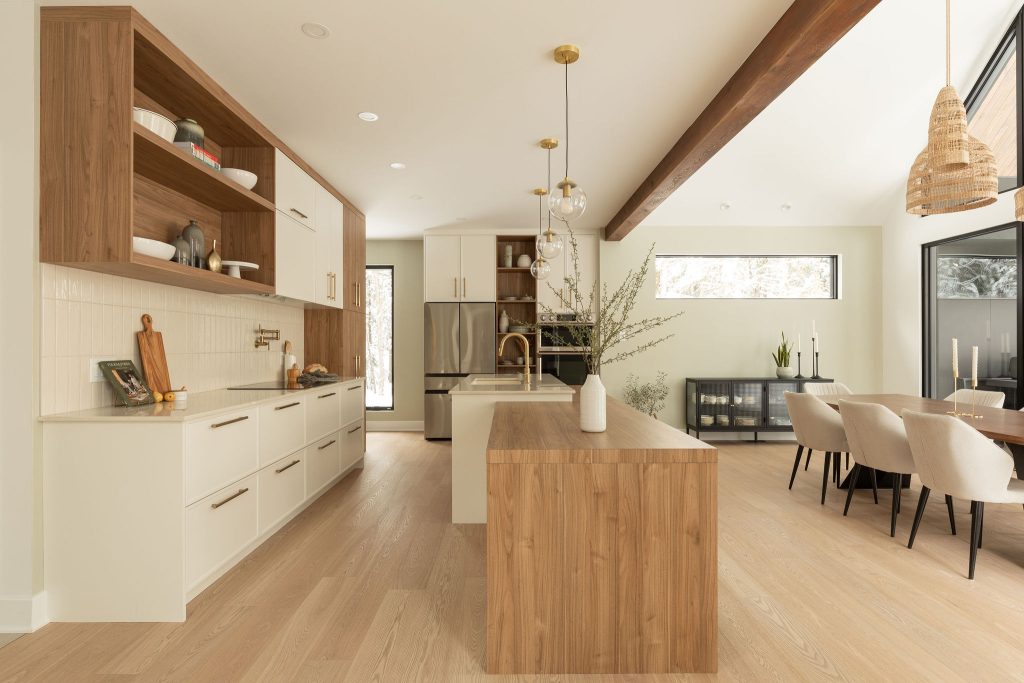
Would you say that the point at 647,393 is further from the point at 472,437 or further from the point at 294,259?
the point at 294,259

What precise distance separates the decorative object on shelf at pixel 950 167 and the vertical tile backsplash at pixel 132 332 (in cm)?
392

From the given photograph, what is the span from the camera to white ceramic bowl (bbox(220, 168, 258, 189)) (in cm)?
320

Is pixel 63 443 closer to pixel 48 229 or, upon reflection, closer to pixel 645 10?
pixel 48 229

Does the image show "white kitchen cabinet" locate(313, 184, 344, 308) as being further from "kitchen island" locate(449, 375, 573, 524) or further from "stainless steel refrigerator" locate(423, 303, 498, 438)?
"stainless steel refrigerator" locate(423, 303, 498, 438)

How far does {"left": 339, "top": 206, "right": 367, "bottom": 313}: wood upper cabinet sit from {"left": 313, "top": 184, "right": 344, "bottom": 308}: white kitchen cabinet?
0.16 m

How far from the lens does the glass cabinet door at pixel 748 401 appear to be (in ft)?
20.1

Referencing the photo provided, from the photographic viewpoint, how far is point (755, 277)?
6.54m

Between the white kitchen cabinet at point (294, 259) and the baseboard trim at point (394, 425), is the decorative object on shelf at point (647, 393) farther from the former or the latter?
the white kitchen cabinet at point (294, 259)

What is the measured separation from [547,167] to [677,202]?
2.43 metres

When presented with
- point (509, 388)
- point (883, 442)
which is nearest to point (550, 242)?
point (509, 388)

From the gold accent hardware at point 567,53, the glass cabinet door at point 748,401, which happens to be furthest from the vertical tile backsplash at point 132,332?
the glass cabinet door at point 748,401

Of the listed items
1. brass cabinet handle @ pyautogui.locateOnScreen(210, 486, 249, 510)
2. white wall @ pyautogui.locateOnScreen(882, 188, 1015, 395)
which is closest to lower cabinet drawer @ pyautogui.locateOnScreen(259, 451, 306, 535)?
brass cabinet handle @ pyautogui.locateOnScreen(210, 486, 249, 510)

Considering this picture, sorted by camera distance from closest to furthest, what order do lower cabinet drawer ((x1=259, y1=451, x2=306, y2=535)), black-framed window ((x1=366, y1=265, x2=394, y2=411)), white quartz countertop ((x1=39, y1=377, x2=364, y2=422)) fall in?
white quartz countertop ((x1=39, y1=377, x2=364, y2=422)) → lower cabinet drawer ((x1=259, y1=451, x2=306, y2=535)) → black-framed window ((x1=366, y1=265, x2=394, y2=411))

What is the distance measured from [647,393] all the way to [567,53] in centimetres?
436
